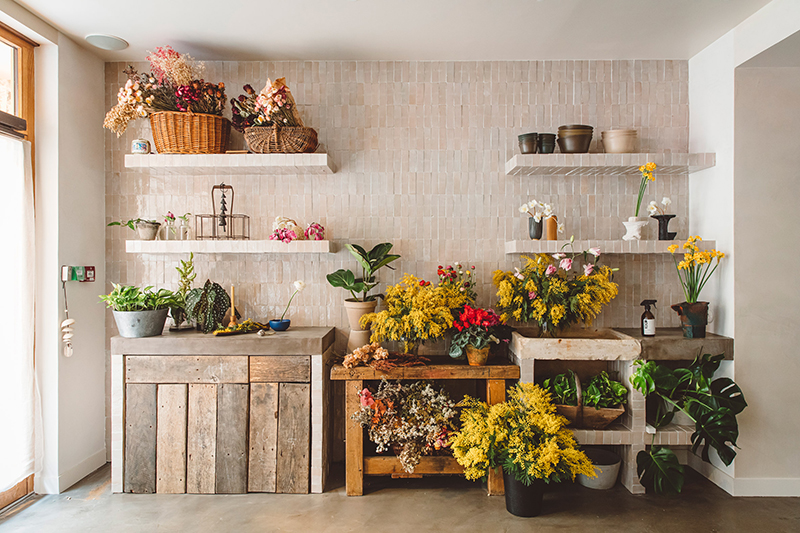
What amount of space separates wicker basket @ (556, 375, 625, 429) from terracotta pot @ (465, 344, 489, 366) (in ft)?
1.71

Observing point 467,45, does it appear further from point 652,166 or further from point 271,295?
point 271,295

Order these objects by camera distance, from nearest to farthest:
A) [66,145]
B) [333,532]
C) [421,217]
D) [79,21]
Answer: [333,532] → [79,21] → [66,145] → [421,217]

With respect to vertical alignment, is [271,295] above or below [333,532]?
above

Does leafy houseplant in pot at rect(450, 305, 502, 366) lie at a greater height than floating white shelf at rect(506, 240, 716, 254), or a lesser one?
lesser

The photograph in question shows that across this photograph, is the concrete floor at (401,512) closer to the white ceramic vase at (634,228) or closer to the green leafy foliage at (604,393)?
the green leafy foliage at (604,393)

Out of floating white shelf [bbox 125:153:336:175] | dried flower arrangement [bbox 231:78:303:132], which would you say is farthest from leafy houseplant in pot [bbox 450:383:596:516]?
dried flower arrangement [bbox 231:78:303:132]

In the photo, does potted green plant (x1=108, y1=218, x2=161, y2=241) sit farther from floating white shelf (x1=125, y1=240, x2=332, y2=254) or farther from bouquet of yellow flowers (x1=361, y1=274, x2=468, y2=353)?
bouquet of yellow flowers (x1=361, y1=274, x2=468, y2=353)

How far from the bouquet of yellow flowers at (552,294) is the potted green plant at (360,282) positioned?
78cm

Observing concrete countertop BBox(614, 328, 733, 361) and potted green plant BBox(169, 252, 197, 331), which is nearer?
concrete countertop BBox(614, 328, 733, 361)

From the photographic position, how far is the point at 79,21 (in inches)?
112

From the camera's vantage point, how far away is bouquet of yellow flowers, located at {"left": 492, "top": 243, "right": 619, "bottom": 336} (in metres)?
2.93

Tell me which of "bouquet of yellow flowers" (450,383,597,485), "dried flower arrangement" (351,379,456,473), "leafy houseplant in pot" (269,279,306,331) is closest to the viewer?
"bouquet of yellow flowers" (450,383,597,485)

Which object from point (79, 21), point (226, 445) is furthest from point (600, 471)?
point (79, 21)

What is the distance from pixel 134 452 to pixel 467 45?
3.28 m
